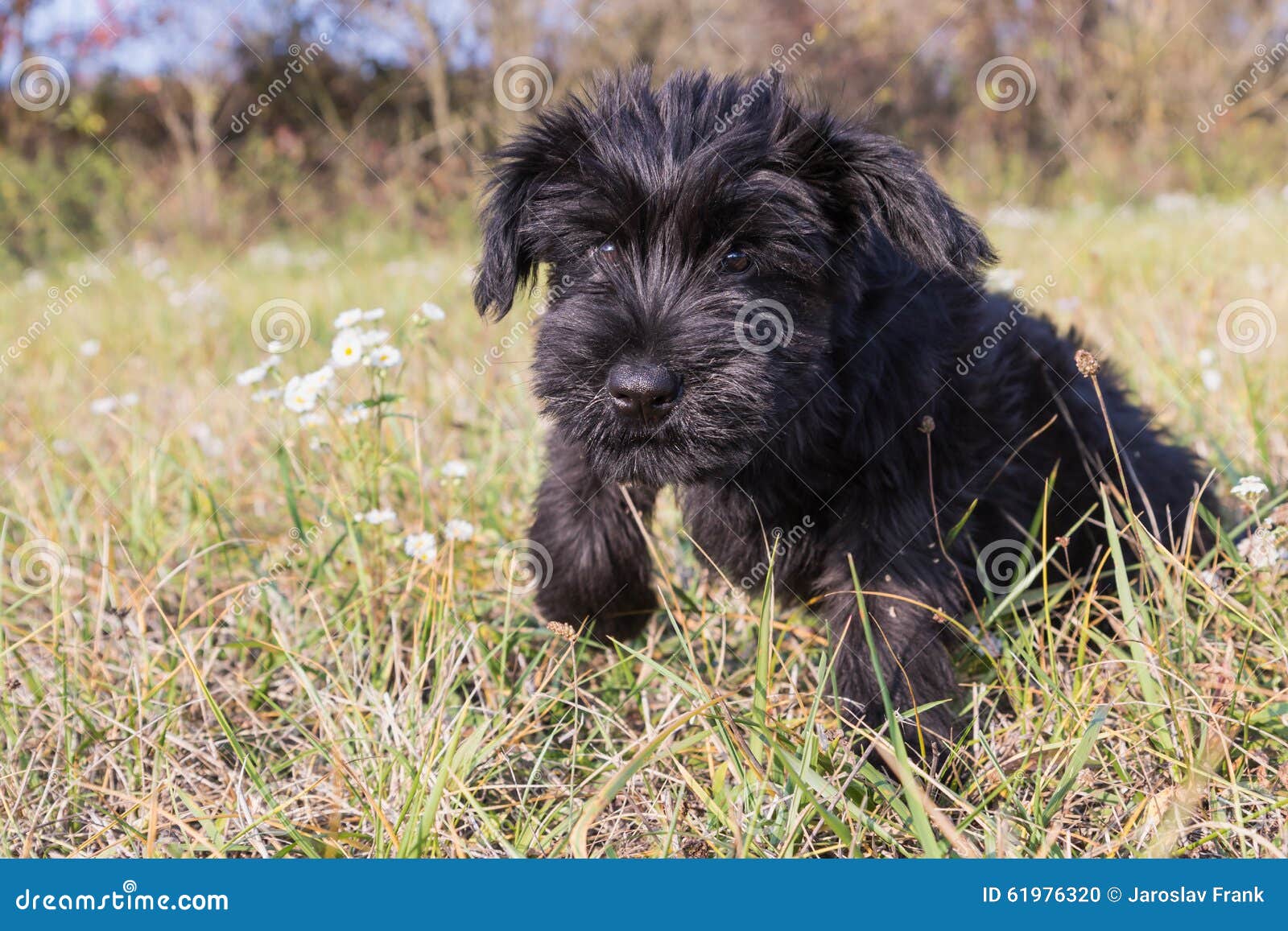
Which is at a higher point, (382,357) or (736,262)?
(736,262)

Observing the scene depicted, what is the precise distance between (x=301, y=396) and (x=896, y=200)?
5.41 feet

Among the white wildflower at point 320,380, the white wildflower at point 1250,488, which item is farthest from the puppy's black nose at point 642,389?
the white wildflower at point 1250,488

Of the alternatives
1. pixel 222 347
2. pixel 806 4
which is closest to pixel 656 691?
pixel 222 347

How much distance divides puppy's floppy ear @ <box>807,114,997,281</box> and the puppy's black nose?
0.65m

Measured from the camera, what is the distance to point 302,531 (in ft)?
10.3

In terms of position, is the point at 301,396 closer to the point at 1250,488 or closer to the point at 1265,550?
the point at 1250,488

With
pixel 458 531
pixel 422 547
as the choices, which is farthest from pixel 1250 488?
pixel 422 547

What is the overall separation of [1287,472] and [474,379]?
10.7 ft

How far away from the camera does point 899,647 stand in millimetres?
2439

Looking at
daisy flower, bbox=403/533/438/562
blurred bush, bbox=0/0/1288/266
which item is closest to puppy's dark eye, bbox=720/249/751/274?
daisy flower, bbox=403/533/438/562

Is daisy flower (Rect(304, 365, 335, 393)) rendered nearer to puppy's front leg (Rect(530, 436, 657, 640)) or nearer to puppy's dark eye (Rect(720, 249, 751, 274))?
puppy's front leg (Rect(530, 436, 657, 640))

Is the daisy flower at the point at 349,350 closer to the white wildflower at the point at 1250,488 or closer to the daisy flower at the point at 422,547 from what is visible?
the daisy flower at the point at 422,547

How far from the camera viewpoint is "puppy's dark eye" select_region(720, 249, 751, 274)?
242 centimetres

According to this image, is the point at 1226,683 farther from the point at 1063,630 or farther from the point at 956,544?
the point at 956,544
